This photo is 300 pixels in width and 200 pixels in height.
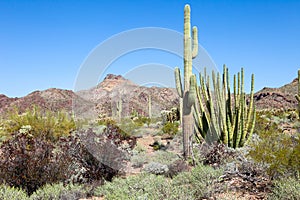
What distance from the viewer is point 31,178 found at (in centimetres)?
600

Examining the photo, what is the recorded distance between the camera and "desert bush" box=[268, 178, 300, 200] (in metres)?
4.57

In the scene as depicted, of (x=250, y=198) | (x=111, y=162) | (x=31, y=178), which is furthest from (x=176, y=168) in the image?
(x=31, y=178)

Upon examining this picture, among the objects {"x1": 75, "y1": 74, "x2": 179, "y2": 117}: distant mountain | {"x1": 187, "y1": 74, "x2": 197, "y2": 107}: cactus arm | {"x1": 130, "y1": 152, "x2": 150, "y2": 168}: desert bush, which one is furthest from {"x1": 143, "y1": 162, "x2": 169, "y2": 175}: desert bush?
{"x1": 75, "y1": 74, "x2": 179, "y2": 117}: distant mountain

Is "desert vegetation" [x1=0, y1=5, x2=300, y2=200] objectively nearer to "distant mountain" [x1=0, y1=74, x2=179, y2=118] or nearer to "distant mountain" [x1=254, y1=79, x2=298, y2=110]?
"distant mountain" [x1=0, y1=74, x2=179, y2=118]

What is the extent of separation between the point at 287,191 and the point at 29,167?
14.5 ft

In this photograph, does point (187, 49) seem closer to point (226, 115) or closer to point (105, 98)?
point (226, 115)

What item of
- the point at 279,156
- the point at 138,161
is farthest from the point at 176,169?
the point at 279,156

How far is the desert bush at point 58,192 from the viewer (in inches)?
216

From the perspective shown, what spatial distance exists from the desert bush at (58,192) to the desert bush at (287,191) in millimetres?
3269

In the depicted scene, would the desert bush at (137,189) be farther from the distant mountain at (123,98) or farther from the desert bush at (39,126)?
the distant mountain at (123,98)

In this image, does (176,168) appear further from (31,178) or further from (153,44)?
(153,44)

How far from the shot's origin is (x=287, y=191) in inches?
183

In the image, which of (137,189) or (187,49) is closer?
(137,189)

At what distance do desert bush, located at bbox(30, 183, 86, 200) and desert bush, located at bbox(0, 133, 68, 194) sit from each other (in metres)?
0.23
